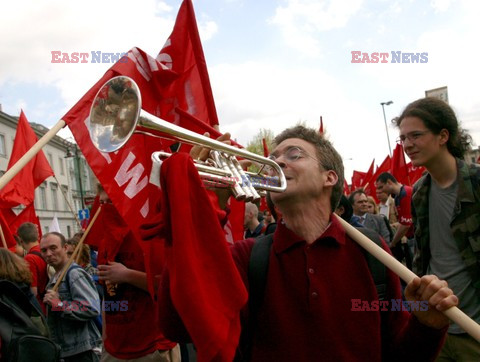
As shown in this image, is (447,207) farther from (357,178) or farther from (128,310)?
(357,178)

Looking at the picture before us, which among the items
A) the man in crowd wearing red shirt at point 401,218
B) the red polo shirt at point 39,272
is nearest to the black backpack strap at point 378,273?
the man in crowd wearing red shirt at point 401,218

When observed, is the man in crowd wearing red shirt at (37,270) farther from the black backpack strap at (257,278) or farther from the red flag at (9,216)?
the black backpack strap at (257,278)

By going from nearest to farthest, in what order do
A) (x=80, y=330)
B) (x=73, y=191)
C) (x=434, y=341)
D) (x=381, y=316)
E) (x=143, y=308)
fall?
(x=434, y=341) → (x=381, y=316) → (x=143, y=308) → (x=80, y=330) → (x=73, y=191)

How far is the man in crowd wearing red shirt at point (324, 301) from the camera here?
6.39ft

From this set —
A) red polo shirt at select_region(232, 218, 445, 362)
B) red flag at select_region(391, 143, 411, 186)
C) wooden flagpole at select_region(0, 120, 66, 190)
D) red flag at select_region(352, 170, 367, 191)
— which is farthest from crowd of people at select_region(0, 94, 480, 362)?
red flag at select_region(352, 170, 367, 191)

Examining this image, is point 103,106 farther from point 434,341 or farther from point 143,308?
point 143,308

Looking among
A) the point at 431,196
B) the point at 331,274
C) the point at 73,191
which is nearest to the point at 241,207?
the point at 431,196

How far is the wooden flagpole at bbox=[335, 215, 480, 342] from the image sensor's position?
183cm

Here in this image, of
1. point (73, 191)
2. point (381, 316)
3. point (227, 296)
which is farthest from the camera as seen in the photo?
point (73, 191)

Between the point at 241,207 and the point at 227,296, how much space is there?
7.91 ft

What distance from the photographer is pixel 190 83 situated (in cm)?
427

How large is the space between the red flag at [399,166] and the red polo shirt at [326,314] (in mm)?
8648

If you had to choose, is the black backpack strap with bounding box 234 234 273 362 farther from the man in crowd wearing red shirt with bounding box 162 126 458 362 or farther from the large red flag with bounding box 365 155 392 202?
the large red flag with bounding box 365 155 392 202

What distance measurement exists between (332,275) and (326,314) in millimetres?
172
